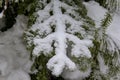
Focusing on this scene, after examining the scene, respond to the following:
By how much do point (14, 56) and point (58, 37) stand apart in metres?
0.29

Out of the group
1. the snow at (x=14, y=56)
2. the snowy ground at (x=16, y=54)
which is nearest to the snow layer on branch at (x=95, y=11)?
the snowy ground at (x=16, y=54)

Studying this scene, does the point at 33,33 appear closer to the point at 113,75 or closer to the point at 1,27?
the point at 1,27

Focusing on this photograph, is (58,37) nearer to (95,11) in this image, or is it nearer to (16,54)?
(16,54)

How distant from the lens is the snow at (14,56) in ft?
4.49

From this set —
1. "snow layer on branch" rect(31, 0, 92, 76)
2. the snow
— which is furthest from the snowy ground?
"snow layer on branch" rect(31, 0, 92, 76)

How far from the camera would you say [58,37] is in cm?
124

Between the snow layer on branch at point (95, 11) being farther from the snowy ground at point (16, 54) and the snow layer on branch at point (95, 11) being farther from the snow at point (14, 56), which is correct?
the snow at point (14, 56)

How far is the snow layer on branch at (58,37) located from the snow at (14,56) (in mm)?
158

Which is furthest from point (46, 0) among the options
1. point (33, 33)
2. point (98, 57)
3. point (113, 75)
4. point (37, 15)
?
point (113, 75)

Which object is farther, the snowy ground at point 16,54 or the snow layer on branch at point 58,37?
the snowy ground at point 16,54

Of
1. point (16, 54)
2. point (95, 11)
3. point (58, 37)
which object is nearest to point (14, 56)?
point (16, 54)

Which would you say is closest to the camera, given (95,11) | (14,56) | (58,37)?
(58,37)

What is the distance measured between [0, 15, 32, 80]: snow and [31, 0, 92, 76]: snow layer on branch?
0.16m

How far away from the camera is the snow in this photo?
1.37m
